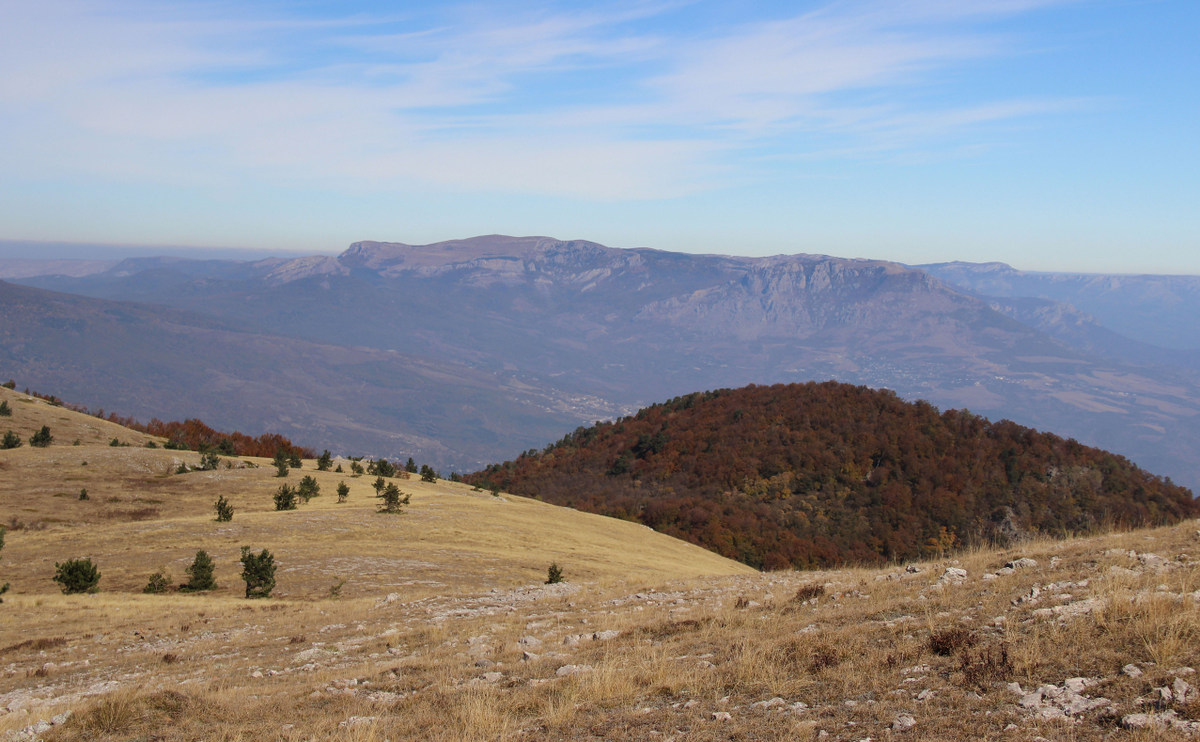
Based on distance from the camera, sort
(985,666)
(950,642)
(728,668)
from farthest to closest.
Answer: (728,668) < (950,642) < (985,666)

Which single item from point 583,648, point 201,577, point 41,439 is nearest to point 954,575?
point 583,648

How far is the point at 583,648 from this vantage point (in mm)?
10125

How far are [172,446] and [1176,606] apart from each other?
5037cm

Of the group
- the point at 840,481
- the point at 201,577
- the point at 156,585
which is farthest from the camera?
the point at 840,481

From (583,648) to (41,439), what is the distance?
3968 cm

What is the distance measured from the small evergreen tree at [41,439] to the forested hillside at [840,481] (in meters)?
26.0

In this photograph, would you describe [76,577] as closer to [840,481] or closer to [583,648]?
[583,648]

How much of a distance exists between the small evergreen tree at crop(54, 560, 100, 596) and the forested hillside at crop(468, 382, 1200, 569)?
104 ft

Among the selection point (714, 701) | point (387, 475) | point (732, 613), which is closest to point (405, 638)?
point (732, 613)

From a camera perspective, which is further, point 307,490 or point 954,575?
point 307,490

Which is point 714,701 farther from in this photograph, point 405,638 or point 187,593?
point 187,593

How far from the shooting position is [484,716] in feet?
21.6

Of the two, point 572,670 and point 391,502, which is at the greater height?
point 572,670

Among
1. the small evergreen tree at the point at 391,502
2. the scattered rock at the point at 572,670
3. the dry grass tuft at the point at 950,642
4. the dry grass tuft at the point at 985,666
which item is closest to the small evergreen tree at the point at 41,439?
the small evergreen tree at the point at 391,502
